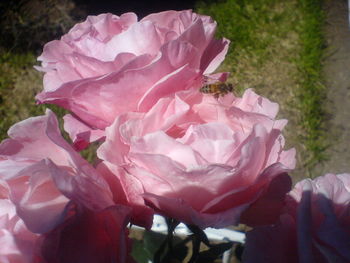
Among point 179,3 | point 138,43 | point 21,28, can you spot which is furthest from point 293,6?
point 138,43

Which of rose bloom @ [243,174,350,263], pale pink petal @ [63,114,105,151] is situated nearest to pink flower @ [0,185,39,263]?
pale pink petal @ [63,114,105,151]

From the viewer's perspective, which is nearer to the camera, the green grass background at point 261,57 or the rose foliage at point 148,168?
the rose foliage at point 148,168

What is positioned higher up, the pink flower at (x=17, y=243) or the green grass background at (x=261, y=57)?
the pink flower at (x=17, y=243)

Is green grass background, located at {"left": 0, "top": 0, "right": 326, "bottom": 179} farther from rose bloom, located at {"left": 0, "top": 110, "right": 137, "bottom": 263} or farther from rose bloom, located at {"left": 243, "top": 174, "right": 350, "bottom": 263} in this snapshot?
rose bloom, located at {"left": 0, "top": 110, "right": 137, "bottom": 263}

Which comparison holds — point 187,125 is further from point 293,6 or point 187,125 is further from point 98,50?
point 293,6

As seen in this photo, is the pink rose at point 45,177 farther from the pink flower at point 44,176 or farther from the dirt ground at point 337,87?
the dirt ground at point 337,87

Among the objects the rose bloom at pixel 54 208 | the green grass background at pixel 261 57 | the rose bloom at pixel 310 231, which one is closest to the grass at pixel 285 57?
the green grass background at pixel 261 57

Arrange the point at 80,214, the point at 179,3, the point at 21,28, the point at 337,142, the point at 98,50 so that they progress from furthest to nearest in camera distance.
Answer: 1. the point at 179,3
2. the point at 21,28
3. the point at 337,142
4. the point at 98,50
5. the point at 80,214

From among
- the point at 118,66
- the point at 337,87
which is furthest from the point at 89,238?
the point at 337,87
